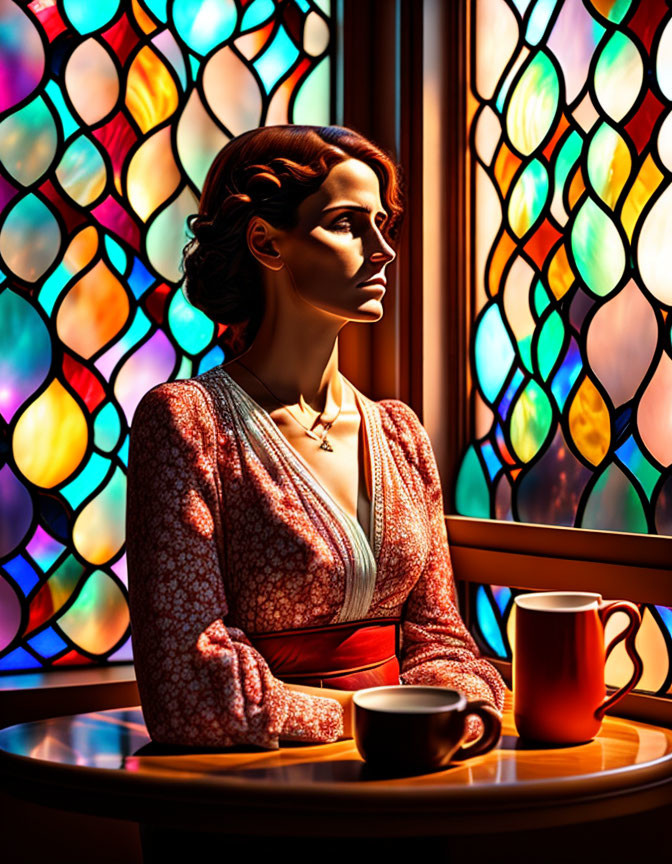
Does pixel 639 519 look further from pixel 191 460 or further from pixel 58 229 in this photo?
pixel 58 229

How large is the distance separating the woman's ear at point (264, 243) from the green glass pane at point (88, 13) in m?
0.49

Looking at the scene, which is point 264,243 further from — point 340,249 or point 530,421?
point 530,421

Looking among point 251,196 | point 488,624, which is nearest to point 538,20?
point 251,196

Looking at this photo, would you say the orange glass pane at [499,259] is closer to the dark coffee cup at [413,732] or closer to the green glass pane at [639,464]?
the green glass pane at [639,464]

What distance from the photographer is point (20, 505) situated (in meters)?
1.47

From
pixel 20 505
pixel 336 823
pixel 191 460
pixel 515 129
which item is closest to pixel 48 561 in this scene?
pixel 20 505

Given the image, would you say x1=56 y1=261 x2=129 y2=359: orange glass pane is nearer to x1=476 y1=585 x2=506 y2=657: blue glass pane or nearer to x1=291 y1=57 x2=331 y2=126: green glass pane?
x1=291 y1=57 x2=331 y2=126: green glass pane

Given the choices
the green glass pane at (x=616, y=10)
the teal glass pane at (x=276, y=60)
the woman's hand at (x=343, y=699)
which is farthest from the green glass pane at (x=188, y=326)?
the green glass pane at (x=616, y=10)

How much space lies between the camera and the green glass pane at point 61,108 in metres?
1.52

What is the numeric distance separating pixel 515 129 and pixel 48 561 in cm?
93

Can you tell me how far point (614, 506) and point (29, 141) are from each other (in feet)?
3.15

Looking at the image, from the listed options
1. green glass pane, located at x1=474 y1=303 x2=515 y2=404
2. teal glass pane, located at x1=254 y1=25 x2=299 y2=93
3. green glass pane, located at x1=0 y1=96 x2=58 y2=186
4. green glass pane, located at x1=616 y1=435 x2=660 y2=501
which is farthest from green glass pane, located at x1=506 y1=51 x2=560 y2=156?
green glass pane, located at x1=0 y1=96 x2=58 y2=186

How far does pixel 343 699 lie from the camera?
118 cm

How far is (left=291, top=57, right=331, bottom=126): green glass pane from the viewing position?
1691 mm
